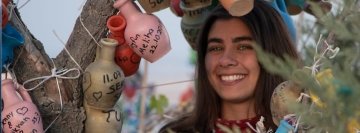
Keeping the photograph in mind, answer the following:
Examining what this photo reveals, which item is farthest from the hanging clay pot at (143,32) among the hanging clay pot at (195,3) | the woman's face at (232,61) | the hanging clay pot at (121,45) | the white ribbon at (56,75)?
the woman's face at (232,61)

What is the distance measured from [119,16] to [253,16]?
559 mm

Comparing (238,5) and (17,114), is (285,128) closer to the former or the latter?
(238,5)

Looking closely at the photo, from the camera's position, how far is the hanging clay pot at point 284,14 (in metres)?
2.35

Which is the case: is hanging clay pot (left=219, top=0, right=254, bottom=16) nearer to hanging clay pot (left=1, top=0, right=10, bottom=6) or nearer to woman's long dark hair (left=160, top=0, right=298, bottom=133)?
woman's long dark hair (left=160, top=0, right=298, bottom=133)

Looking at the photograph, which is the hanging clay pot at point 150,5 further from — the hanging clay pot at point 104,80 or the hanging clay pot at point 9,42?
the hanging clay pot at point 9,42

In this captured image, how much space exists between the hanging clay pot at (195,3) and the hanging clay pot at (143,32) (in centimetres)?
27

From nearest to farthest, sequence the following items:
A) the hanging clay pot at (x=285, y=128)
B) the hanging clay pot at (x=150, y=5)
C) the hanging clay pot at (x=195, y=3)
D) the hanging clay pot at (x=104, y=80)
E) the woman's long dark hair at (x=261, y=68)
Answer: the hanging clay pot at (x=285, y=128)
the hanging clay pot at (x=104, y=80)
the hanging clay pot at (x=150, y=5)
the hanging clay pot at (x=195, y=3)
the woman's long dark hair at (x=261, y=68)

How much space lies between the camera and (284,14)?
7.81ft

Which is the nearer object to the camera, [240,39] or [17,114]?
[17,114]

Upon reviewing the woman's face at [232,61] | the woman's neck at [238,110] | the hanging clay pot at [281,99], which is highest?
the hanging clay pot at [281,99]

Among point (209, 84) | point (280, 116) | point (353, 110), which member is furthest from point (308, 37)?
point (209, 84)

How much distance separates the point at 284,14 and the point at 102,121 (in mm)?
803

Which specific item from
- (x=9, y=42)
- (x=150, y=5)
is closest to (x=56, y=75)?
(x=9, y=42)

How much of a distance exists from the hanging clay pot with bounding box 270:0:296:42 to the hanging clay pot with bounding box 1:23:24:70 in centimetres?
89
